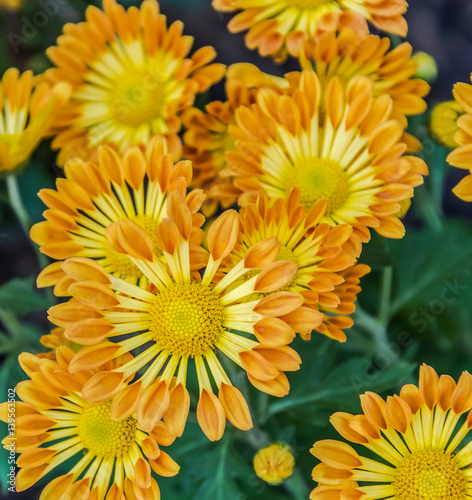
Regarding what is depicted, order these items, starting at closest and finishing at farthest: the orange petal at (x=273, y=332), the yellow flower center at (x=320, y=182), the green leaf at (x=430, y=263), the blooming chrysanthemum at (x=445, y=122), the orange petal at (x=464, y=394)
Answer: the orange petal at (x=273, y=332)
the orange petal at (x=464, y=394)
the yellow flower center at (x=320, y=182)
the blooming chrysanthemum at (x=445, y=122)
the green leaf at (x=430, y=263)

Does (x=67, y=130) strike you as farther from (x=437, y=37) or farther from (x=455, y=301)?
(x=437, y=37)

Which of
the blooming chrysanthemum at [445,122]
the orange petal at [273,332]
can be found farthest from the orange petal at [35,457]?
the blooming chrysanthemum at [445,122]

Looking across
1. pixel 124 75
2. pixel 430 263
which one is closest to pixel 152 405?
pixel 124 75

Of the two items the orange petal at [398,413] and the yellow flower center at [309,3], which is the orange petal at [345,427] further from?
the yellow flower center at [309,3]

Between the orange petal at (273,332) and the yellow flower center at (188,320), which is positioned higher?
the orange petal at (273,332)

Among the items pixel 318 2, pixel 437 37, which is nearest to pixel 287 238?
pixel 318 2

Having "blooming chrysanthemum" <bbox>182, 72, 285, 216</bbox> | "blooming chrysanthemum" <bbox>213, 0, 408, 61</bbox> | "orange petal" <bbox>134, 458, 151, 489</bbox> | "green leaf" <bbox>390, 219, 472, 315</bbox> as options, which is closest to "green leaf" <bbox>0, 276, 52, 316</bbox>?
"blooming chrysanthemum" <bbox>182, 72, 285, 216</bbox>

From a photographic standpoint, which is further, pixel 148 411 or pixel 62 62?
pixel 62 62

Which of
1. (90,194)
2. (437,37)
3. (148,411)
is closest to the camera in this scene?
(148,411)
